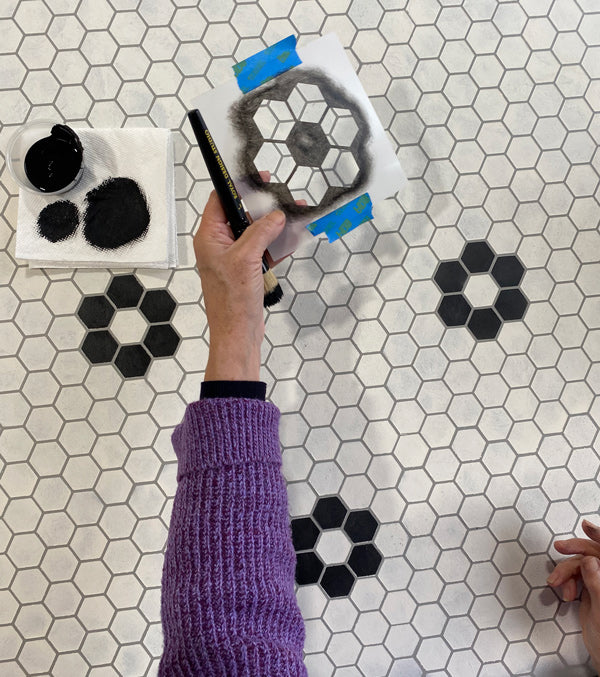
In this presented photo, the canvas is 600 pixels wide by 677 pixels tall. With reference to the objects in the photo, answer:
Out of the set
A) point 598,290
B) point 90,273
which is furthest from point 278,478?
point 598,290

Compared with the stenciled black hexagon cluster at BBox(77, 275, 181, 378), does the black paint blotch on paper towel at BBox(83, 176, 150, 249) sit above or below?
above

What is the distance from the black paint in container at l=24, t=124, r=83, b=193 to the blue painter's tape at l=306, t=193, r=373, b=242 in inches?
13.2

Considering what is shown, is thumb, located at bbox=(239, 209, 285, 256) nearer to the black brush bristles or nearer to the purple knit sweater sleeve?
the black brush bristles

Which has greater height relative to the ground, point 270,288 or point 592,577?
point 270,288

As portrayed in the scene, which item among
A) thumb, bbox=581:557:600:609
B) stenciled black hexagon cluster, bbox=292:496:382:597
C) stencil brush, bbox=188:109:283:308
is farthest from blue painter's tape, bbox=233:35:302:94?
thumb, bbox=581:557:600:609

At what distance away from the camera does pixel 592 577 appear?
0.75 metres

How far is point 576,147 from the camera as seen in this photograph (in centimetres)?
83

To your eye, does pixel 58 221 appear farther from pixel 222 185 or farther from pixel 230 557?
pixel 230 557

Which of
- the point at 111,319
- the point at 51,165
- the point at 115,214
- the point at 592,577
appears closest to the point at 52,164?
the point at 51,165

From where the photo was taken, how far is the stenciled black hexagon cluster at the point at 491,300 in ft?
2.68

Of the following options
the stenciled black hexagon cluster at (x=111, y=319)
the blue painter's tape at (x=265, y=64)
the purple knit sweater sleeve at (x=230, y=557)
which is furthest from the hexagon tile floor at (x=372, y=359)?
the purple knit sweater sleeve at (x=230, y=557)

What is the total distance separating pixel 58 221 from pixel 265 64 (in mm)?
346

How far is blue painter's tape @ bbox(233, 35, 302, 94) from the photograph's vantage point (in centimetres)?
69

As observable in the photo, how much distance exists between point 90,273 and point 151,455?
0.87 ft
